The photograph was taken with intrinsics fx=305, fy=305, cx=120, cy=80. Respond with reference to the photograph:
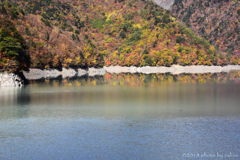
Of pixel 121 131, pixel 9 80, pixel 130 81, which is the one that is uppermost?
pixel 9 80

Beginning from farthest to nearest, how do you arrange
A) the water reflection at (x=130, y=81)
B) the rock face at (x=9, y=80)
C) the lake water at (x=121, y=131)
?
1. the water reflection at (x=130, y=81)
2. the rock face at (x=9, y=80)
3. the lake water at (x=121, y=131)

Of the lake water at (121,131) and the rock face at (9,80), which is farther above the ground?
the rock face at (9,80)

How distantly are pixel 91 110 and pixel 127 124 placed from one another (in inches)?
405

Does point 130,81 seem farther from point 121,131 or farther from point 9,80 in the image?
point 121,131

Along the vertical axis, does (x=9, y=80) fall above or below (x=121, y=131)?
above

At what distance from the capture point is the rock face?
76.5 m

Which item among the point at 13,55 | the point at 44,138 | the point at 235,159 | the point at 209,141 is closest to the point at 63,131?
the point at 44,138

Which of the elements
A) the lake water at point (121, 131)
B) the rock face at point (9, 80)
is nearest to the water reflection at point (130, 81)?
the rock face at point (9, 80)

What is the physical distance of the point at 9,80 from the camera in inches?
3068

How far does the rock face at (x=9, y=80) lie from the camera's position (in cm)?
7650

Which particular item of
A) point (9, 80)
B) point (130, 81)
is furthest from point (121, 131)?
point (130, 81)

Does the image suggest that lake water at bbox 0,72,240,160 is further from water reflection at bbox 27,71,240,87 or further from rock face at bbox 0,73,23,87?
water reflection at bbox 27,71,240,87

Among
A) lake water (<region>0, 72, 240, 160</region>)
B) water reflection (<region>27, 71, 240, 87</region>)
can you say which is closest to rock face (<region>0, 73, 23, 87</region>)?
water reflection (<region>27, 71, 240, 87</region>)

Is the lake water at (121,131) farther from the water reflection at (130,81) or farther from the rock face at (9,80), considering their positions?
the water reflection at (130,81)
